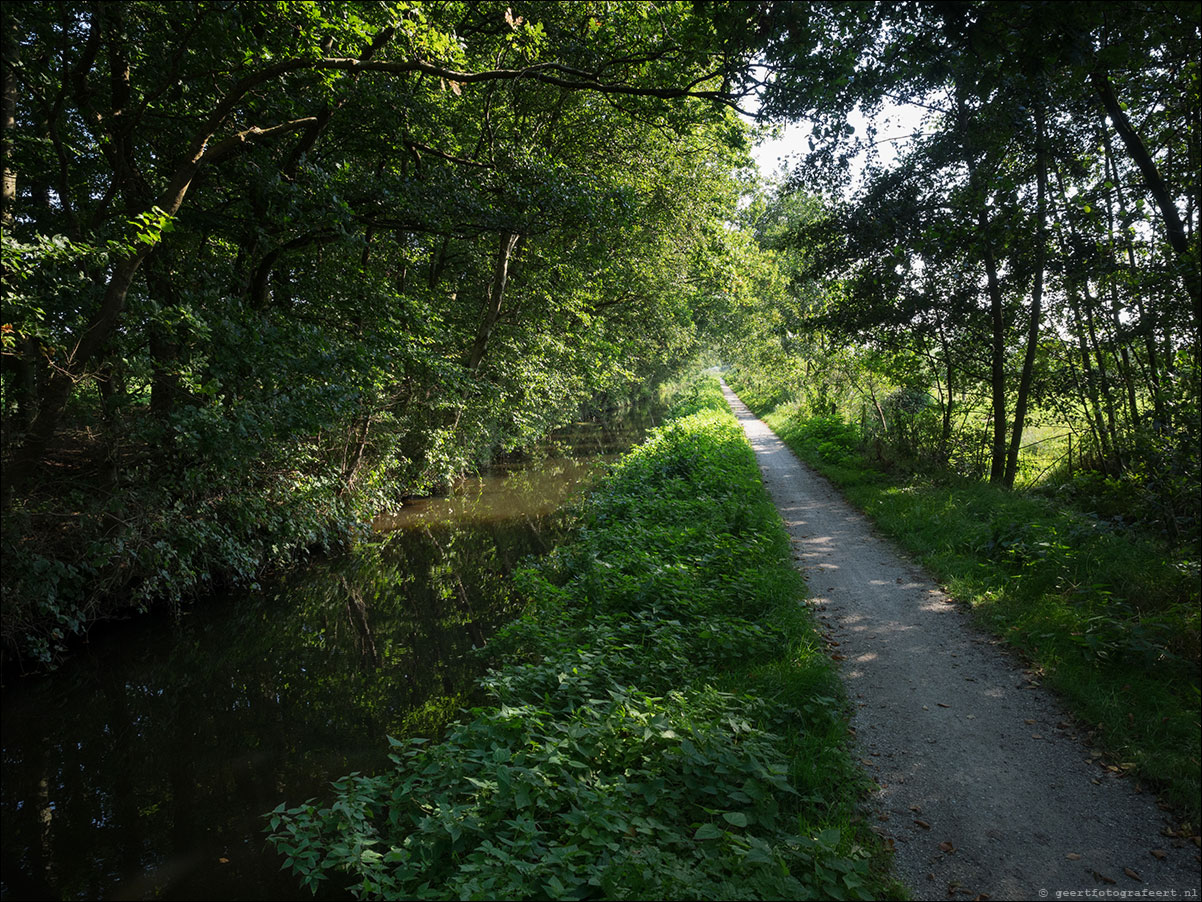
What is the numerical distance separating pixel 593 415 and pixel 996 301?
3294 centimetres

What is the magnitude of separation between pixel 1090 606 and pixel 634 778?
5077mm

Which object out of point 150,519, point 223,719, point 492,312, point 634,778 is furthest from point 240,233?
point 634,778

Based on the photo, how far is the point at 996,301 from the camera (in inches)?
445

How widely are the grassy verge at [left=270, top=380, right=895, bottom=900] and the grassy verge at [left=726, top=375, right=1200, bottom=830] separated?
190cm

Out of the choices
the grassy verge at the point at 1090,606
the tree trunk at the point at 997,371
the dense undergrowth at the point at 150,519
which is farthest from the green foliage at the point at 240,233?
the grassy verge at the point at 1090,606

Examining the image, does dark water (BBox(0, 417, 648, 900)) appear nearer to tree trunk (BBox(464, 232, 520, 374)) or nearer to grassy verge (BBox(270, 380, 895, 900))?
grassy verge (BBox(270, 380, 895, 900))

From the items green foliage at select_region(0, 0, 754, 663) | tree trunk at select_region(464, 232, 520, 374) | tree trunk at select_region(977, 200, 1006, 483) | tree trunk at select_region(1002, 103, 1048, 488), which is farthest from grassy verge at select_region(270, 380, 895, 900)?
tree trunk at select_region(464, 232, 520, 374)

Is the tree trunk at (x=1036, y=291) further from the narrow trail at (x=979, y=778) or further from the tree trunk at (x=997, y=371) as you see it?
the narrow trail at (x=979, y=778)

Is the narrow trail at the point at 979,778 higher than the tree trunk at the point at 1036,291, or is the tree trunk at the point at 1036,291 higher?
the tree trunk at the point at 1036,291

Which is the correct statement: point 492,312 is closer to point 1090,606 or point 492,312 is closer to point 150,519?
point 150,519

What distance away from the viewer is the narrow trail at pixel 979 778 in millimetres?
3314

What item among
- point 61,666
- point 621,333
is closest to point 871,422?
point 621,333

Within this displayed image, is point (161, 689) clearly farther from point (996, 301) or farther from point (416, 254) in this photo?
point (996, 301)

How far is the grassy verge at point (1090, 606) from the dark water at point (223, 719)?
234 inches
